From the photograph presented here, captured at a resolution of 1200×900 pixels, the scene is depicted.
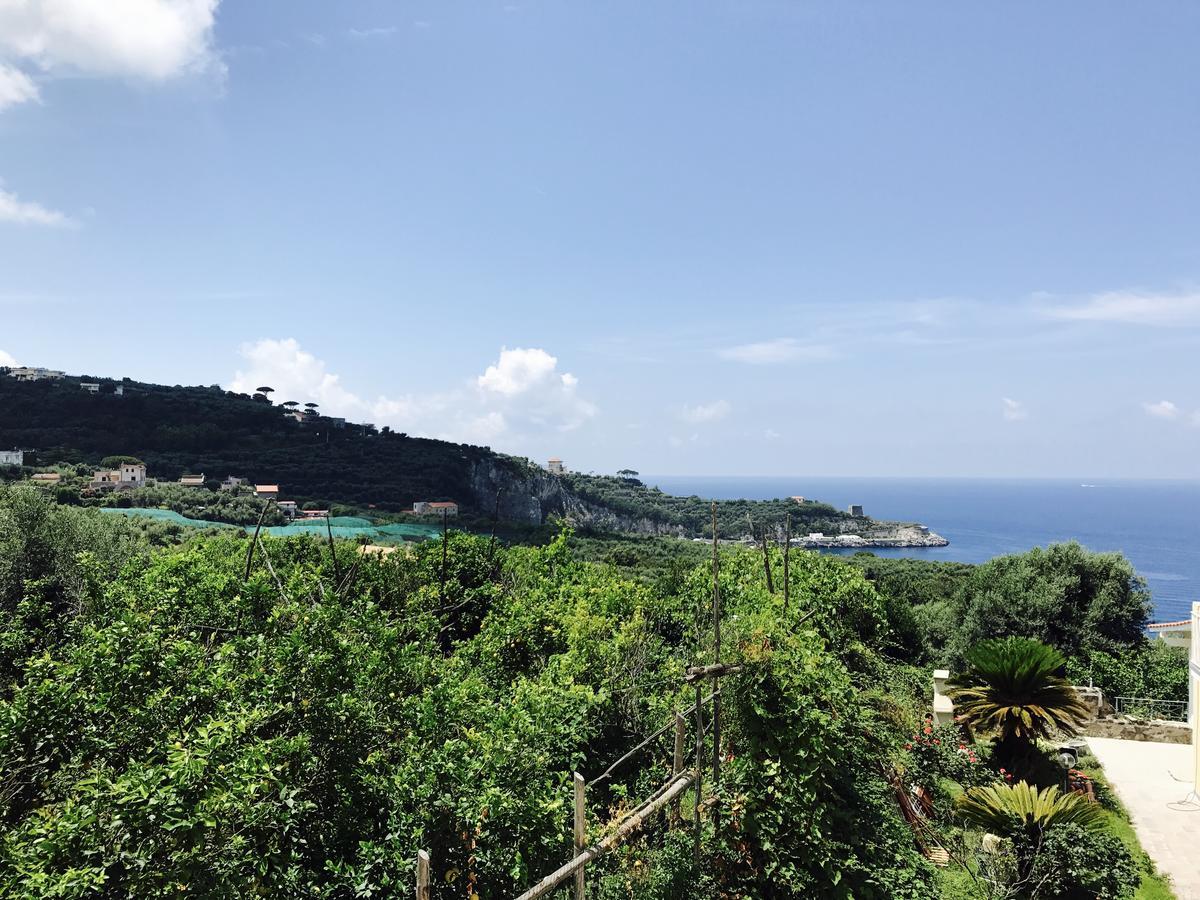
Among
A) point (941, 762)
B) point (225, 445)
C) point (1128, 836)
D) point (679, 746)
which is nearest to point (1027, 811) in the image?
point (941, 762)

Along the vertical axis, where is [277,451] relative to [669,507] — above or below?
above

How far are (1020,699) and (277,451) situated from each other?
73.8 m

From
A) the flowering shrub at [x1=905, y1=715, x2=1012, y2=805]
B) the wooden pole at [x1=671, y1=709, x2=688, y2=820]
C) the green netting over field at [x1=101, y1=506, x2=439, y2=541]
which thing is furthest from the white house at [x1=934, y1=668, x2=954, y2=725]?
the green netting over field at [x1=101, y1=506, x2=439, y2=541]

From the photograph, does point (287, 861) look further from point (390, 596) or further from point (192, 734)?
point (390, 596)

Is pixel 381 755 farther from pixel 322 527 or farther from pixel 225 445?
pixel 225 445

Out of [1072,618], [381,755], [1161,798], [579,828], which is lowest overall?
[1161,798]

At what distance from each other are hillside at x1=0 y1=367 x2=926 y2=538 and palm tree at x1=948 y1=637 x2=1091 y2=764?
4000 cm

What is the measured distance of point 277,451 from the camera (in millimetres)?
72875

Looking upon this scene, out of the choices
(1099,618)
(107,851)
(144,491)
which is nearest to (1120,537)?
(1099,618)

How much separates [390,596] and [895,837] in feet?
34.0

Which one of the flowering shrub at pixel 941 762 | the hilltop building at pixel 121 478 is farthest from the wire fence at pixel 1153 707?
the hilltop building at pixel 121 478

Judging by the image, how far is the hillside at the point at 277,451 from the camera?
63413 mm

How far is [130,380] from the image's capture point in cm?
10388

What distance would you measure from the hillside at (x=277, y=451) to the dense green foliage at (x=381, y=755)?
4255 centimetres
